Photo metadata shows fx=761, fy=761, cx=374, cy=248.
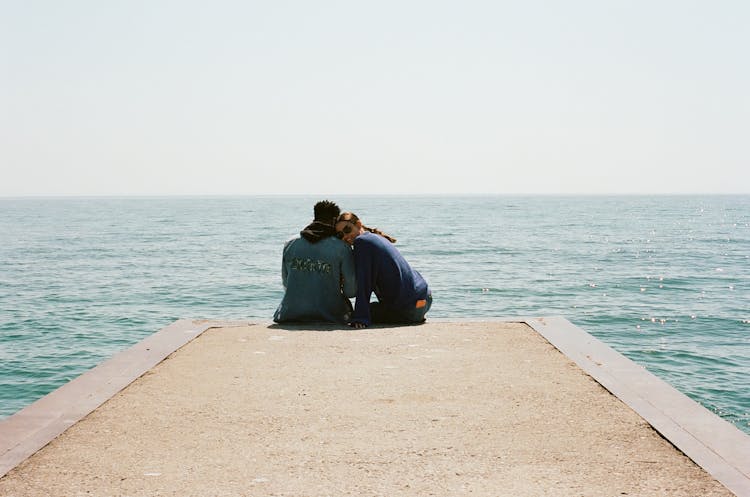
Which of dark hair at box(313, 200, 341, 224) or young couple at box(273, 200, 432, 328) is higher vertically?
dark hair at box(313, 200, 341, 224)

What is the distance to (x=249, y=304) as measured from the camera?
71.3ft

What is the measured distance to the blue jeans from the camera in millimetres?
8484

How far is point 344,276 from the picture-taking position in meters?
8.20

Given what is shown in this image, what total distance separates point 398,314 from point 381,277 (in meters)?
0.60

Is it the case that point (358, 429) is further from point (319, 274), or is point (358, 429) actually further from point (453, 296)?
point (453, 296)

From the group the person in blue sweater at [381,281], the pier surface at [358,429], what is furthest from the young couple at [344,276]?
the pier surface at [358,429]

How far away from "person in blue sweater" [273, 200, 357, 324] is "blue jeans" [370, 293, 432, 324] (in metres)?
0.31

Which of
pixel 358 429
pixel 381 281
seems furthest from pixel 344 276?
pixel 358 429

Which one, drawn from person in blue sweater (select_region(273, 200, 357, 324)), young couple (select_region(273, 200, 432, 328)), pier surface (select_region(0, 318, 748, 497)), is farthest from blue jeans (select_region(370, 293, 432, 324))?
pier surface (select_region(0, 318, 748, 497))

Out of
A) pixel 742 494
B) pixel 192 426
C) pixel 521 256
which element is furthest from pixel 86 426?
pixel 521 256

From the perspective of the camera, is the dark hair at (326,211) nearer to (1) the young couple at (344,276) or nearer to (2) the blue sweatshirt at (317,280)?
(1) the young couple at (344,276)

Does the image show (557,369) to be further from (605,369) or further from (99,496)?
(99,496)

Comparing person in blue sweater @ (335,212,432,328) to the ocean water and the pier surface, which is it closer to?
the pier surface

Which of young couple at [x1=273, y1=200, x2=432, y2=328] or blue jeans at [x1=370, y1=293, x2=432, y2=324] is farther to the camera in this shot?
blue jeans at [x1=370, y1=293, x2=432, y2=324]
